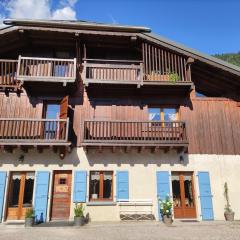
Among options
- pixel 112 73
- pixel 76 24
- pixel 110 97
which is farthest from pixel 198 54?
pixel 76 24

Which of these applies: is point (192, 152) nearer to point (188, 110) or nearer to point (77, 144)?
point (188, 110)

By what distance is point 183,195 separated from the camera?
1351 centimetres

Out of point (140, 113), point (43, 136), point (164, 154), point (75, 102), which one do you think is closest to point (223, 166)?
point (164, 154)

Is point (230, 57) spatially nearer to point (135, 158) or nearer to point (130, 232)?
point (135, 158)

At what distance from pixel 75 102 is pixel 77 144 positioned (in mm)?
2391

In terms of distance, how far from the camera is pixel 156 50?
15.0 metres

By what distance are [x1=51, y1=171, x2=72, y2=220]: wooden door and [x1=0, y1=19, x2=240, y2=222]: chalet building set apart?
1.9 inches

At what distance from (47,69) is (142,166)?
25.0 ft

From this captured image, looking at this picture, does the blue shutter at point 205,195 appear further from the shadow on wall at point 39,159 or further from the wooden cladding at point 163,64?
the shadow on wall at point 39,159

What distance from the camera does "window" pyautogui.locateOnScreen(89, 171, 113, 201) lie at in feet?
43.1

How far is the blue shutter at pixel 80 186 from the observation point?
41.9ft

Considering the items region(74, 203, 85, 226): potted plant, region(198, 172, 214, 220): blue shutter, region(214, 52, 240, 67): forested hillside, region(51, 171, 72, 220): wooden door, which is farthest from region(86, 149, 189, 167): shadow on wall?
region(214, 52, 240, 67): forested hillside

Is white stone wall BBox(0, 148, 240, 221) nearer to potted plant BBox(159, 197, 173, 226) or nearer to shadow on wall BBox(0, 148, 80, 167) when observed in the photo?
shadow on wall BBox(0, 148, 80, 167)

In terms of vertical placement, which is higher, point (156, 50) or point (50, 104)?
point (156, 50)
